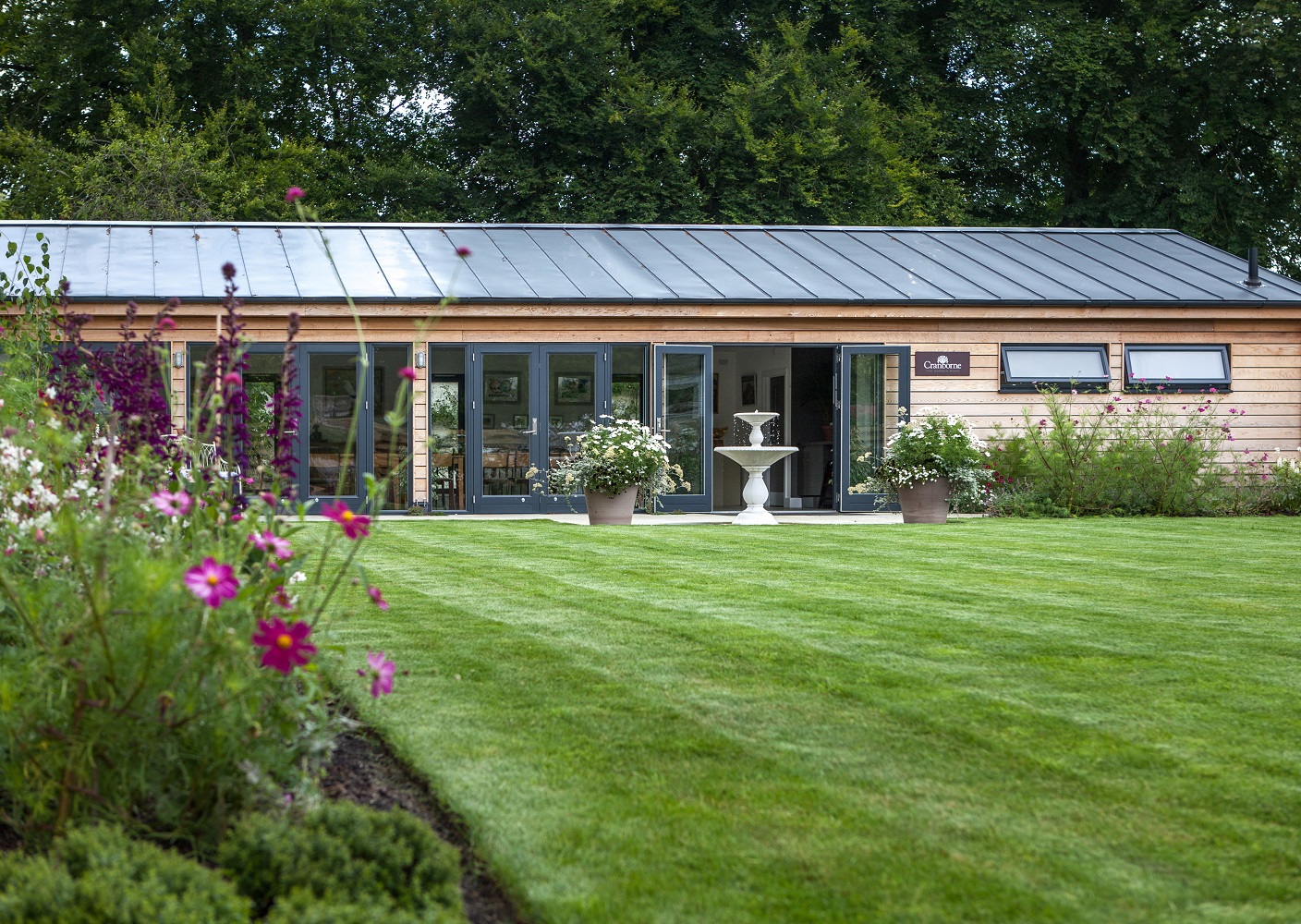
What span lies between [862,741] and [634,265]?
39.3ft

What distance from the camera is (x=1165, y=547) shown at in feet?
26.6

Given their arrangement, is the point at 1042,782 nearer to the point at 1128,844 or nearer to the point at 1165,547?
the point at 1128,844

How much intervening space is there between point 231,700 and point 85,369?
2.98 m

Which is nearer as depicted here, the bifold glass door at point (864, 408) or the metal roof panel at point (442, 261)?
the metal roof panel at point (442, 261)

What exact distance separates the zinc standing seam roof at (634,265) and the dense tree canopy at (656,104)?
17.7ft

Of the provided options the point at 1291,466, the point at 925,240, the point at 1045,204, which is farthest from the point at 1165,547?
the point at 1045,204

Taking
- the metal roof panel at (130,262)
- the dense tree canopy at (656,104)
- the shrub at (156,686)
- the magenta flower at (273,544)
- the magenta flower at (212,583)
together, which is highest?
Answer: the dense tree canopy at (656,104)


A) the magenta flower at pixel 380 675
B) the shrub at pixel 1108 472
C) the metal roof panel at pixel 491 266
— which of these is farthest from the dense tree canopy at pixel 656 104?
the magenta flower at pixel 380 675

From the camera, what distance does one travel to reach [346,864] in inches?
79.7

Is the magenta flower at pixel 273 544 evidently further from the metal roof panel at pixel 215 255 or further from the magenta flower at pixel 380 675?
the metal roof panel at pixel 215 255

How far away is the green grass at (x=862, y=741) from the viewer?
225 centimetres

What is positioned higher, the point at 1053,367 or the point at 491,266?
the point at 491,266

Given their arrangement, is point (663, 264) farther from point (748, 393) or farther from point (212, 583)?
point (212, 583)

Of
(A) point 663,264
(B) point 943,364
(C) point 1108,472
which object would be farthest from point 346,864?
(A) point 663,264
